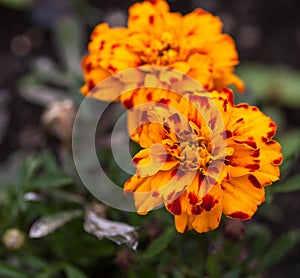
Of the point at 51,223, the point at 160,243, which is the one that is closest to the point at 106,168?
the point at 51,223

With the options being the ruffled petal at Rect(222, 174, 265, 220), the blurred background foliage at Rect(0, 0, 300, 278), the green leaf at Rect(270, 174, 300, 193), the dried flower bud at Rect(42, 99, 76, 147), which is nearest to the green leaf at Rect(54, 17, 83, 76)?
the blurred background foliage at Rect(0, 0, 300, 278)

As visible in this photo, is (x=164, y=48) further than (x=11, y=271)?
No

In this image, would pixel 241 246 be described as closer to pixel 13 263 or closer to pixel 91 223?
pixel 91 223

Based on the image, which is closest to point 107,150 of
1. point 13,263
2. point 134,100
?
point 13,263

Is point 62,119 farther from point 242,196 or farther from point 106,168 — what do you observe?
point 242,196

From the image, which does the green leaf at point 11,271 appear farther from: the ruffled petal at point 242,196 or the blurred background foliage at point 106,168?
the ruffled petal at point 242,196

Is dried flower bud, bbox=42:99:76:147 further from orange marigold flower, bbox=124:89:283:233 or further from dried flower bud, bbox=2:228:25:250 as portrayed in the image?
orange marigold flower, bbox=124:89:283:233
